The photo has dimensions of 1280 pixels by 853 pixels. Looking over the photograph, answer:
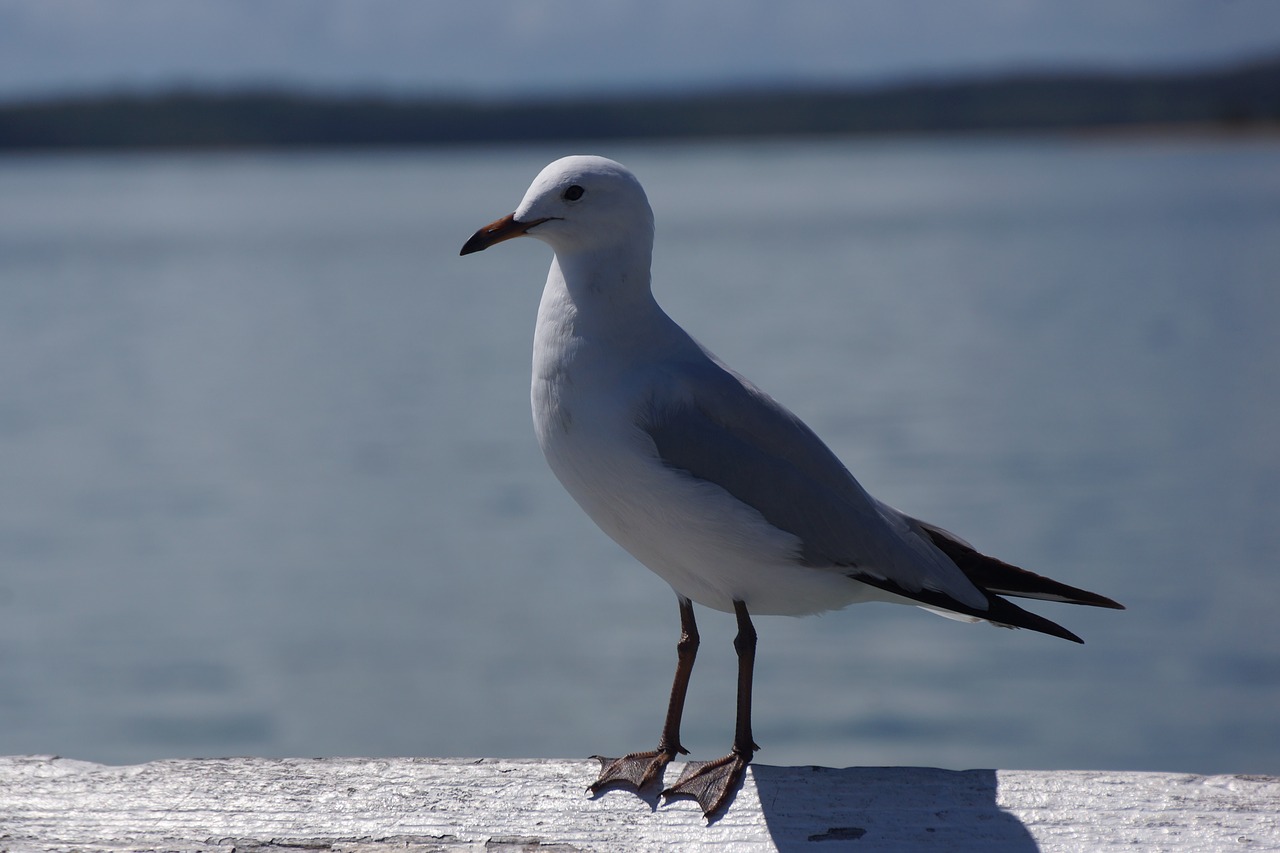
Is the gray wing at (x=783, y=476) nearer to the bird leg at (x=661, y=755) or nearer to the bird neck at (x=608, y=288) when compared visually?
the bird neck at (x=608, y=288)

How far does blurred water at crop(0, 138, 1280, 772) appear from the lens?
34.8 feet

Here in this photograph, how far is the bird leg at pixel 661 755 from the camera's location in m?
3.25

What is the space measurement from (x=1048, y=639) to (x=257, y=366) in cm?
1853

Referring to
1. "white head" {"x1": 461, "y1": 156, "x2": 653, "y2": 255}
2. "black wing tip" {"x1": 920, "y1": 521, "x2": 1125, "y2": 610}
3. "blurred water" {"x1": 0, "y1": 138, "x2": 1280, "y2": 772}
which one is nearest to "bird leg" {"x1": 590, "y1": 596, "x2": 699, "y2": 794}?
"black wing tip" {"x1": 920, "y1": 521, "x2": 1125, "y2": 610}

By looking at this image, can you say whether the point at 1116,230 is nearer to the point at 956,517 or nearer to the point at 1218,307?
the point at 1218,307

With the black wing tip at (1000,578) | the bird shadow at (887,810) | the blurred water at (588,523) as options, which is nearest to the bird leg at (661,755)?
the bird shadow at (887,810)

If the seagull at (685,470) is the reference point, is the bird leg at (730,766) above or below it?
below

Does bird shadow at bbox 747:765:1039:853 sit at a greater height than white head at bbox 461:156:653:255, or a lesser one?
lesser

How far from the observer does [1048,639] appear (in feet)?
40.5

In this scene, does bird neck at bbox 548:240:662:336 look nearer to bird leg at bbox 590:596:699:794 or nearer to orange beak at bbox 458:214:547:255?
orange beak at bbox 458:214:547:255

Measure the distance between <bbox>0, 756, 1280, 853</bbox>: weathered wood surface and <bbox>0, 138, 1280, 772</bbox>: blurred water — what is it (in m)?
6.40

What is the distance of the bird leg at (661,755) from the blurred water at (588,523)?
589 cm

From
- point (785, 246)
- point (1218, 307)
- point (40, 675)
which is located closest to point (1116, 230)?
point (785, 246)

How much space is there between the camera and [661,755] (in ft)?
11.2
